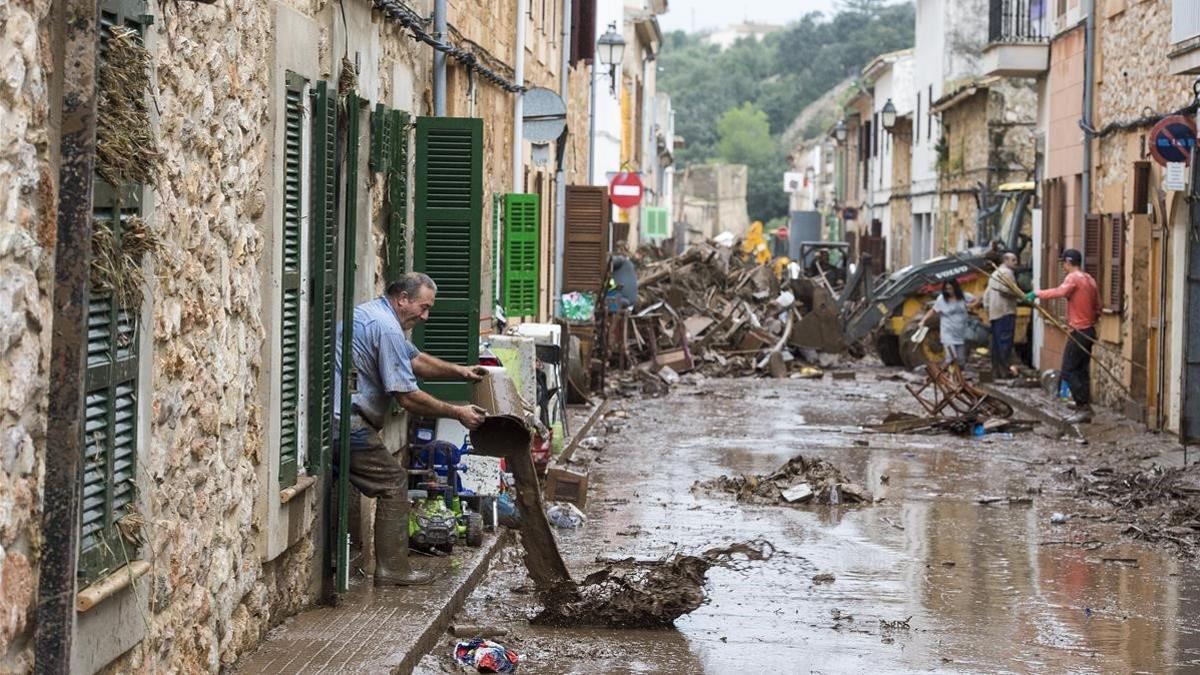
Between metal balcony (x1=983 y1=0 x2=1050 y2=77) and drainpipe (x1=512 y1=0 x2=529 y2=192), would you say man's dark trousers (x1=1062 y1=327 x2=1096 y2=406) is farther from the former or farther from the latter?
drainpipe (x1=512 y1=0 x2=529 y2=192)

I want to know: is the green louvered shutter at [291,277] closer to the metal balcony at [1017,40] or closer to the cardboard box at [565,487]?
the cardboard box at [565,487]

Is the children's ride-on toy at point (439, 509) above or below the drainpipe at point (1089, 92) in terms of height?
below

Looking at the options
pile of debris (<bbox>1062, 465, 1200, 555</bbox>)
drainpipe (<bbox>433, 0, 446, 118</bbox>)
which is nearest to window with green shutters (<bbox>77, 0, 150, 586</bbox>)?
drainpipe (<bbox>433, 0, 446, 118</bbox>)

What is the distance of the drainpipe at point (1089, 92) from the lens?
24219 mm

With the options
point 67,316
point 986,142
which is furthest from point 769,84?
point 67,316

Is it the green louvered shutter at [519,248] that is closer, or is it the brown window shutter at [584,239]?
the green louvered shutter at [519,248]

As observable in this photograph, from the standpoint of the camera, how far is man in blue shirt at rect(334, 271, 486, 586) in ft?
31.8

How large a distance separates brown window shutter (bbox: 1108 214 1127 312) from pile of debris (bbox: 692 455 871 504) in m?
7.25

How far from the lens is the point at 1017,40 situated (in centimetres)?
2888

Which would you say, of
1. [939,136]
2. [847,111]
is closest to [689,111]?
[847,111]

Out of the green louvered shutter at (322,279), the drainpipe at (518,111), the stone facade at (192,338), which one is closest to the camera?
the stone facade at (192,338)

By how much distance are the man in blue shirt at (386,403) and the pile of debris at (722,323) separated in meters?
18.1

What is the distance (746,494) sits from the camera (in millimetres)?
15539

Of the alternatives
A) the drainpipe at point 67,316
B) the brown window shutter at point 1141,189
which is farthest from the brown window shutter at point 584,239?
the drainpipe at point 67,316
